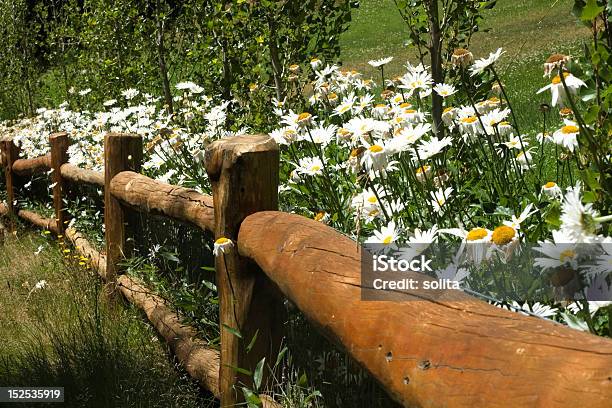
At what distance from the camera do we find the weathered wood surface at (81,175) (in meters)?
5.55

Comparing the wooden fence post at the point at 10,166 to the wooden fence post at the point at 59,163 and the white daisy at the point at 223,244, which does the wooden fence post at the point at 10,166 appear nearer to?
the wooden fence post at the point at 59,163

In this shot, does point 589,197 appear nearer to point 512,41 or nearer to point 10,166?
point 10,166

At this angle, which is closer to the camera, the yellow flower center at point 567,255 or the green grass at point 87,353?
the yellow flower center at point 567,255

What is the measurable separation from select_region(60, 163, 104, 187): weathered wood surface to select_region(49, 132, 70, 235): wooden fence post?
149mm

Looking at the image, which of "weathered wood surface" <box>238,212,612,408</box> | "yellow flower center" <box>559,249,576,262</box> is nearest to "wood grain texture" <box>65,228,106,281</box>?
"weathered wood surface" <box>238,212,612,408</box>

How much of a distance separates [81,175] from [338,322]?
4484 mm

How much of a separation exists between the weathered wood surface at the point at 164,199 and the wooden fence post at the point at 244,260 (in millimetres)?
273

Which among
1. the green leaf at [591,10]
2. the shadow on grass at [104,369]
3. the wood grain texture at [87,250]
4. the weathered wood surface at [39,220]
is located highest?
the green leaf at [591,10]

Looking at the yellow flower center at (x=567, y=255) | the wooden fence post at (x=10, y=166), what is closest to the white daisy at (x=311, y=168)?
the yellow flower center at (x=567, y=255)

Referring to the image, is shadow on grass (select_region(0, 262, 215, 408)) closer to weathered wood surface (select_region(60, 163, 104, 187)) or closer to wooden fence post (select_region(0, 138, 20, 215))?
weathered wood surface (select_region(60, 163, 104, 187))

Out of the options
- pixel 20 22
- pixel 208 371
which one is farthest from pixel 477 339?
pixel 20 22

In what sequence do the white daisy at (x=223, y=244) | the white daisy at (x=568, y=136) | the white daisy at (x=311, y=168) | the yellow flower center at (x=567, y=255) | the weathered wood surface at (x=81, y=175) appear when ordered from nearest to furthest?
the yellow flower center at (x=567, y=255)
the white daisy at (x=568, y=136)
the white daisy at (x=223, y=244)
the white daisy at (x=311, y=168)
the weathered wood surface at (x=81, y=175)

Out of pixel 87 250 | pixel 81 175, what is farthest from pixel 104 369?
pixel 81 175

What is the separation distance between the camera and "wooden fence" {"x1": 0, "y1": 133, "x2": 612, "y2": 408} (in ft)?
3.84
